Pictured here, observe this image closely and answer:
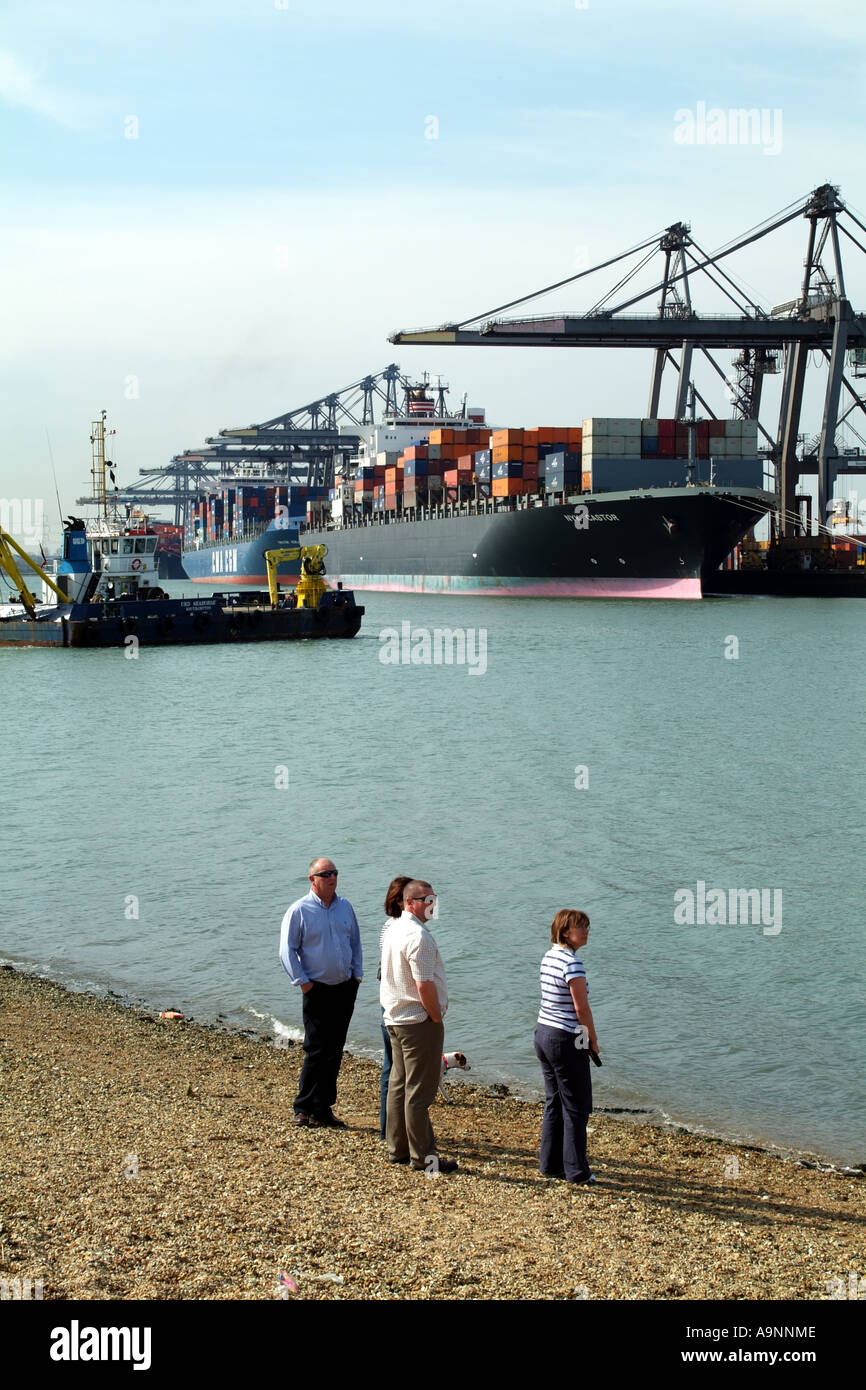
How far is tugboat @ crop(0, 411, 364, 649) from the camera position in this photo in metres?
53.4

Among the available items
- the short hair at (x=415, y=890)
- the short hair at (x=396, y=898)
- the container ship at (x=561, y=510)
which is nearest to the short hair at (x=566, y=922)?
the short hair at (x=415, y=890)

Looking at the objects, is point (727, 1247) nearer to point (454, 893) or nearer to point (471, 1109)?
point (471, 1109)

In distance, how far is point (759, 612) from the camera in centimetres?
6750

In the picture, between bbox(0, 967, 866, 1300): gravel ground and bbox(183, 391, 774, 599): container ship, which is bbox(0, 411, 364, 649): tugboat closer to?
bbox(183, 391, 774, 599): container ship

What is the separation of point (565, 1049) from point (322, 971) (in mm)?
1497

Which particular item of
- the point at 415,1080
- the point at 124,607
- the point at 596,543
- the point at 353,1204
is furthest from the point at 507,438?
the point at 353,1204

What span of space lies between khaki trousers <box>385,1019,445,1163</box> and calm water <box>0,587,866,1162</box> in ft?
5.06

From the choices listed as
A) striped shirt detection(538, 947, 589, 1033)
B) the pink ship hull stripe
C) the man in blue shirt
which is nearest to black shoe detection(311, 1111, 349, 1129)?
the man in blue shirt

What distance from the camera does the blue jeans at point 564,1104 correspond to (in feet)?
22.7

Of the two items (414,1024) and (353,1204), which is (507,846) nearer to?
(414,1024)

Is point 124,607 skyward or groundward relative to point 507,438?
groundward

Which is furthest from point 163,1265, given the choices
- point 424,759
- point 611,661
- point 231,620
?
point 231,620

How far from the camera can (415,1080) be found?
280 inches
